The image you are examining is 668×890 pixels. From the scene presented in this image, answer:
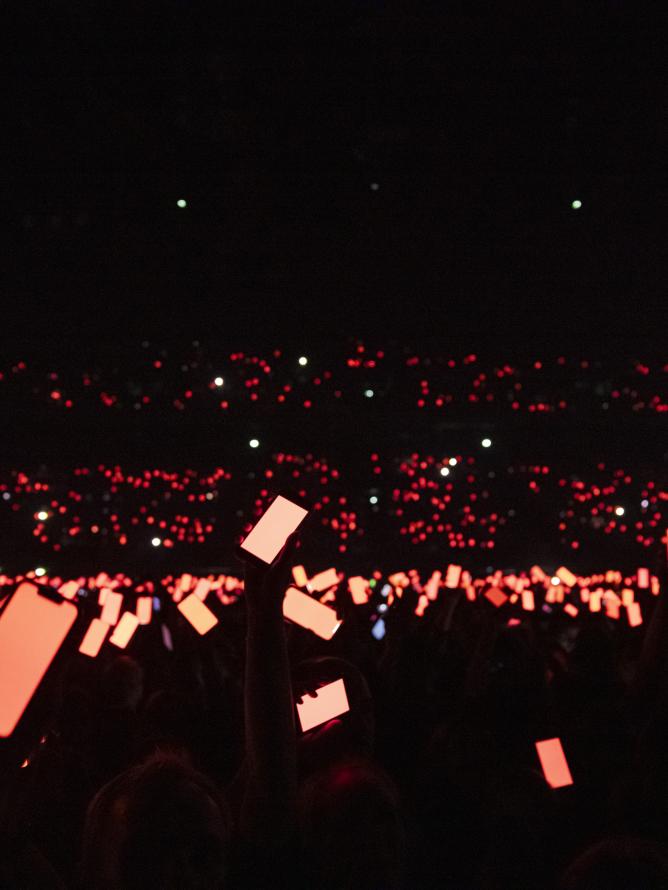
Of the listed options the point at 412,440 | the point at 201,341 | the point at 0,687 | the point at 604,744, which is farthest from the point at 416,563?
the point at 0,687

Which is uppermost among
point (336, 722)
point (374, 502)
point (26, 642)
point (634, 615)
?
point (374, 502)

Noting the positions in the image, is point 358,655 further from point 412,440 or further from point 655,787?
point 412,440

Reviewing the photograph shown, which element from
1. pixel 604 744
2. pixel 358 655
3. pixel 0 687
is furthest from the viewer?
pixel 358 655

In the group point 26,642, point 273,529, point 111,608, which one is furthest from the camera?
point 111,608

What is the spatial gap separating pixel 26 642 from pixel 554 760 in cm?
295

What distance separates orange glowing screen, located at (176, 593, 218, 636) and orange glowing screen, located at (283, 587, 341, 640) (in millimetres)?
1441

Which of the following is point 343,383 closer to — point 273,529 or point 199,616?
point 199,616

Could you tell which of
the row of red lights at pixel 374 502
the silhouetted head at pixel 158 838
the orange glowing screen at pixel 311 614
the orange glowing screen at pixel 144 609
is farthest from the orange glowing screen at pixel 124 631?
the row of red lights at pixel 374 502

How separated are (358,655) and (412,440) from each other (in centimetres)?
2727

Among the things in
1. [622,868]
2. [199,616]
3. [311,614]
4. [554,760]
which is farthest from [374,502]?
[622,868]

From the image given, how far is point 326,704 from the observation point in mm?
3270

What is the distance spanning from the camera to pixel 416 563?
32.2m

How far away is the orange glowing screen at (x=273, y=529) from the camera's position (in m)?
2.43

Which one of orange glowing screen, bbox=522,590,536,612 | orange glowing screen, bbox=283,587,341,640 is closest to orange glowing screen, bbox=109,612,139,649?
orange glowing screen, bbox=283,587,341,640
